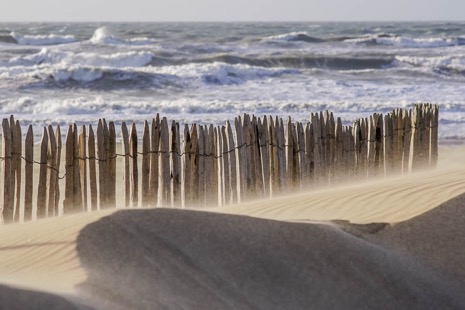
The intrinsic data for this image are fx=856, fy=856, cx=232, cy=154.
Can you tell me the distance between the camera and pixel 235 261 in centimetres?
497

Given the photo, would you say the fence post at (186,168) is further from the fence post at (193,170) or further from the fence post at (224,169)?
the fence post at (224,169)

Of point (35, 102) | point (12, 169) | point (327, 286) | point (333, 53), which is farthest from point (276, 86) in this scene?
point (327, 286)

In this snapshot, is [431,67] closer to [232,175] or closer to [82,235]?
[232,175]

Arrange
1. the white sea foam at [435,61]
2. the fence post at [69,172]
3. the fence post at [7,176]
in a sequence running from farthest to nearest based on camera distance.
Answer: the white sea foam at [435,61], the fence post at [69,172], the fence post at [7,176]

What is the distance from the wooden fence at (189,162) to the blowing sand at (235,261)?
2.85ft

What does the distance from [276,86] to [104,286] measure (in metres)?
19.0

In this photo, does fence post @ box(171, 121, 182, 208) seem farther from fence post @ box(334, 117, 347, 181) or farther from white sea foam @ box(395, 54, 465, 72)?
white sea foam @ box(395, 54, 465, 72)

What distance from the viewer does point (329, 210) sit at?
21.3 ft

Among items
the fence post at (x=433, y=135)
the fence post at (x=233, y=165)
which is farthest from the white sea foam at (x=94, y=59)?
the fence post at (x=233, y=165)

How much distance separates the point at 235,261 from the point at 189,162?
227 centimetres

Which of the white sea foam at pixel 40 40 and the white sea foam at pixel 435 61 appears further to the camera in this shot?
the white sea foam at pixel 40 40

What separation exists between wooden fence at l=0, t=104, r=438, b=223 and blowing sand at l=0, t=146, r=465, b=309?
0.87 meters

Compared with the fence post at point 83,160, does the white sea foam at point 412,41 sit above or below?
below

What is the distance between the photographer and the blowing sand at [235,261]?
4.45 m
